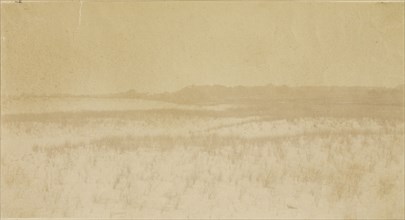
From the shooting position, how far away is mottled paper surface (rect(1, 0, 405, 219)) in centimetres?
119

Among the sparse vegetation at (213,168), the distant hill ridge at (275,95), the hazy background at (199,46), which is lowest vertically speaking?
the sparse vegetation at (213,168)

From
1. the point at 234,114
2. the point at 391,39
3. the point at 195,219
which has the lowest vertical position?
the point at 195,219

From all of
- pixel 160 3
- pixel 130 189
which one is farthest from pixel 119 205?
pixel 160 3

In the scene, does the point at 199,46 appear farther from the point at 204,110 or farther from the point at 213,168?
the point at 213,168

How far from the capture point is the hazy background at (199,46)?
3.93 feet

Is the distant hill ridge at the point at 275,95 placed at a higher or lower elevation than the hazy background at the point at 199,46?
lower

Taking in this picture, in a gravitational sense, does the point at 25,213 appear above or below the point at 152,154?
below

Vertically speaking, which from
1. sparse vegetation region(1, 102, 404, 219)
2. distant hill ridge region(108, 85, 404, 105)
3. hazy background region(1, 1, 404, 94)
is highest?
hazy background region(1, 1, 404, 94)

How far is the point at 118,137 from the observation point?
1205 millimetres

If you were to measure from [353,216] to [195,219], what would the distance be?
1.18ft

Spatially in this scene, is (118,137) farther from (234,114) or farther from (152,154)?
(234,114)

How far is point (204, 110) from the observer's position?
3.94ft

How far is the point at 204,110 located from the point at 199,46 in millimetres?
151

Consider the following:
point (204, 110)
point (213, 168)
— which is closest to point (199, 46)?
point (204, 110)
